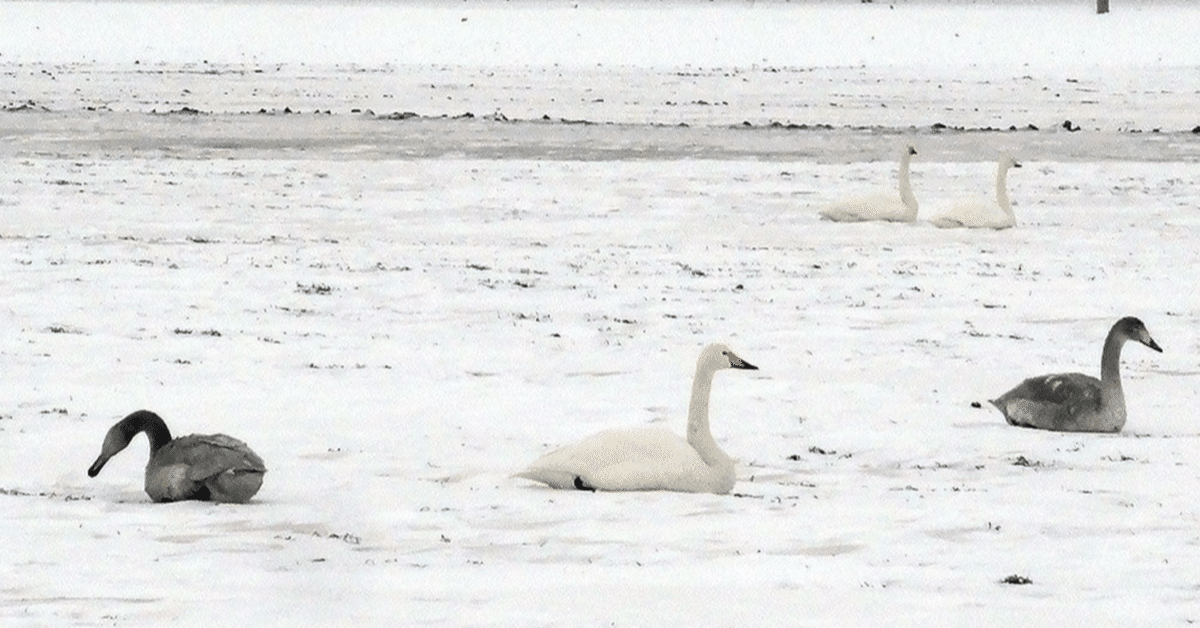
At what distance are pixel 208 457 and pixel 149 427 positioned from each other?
340 mm

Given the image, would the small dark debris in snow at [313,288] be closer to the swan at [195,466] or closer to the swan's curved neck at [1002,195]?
the swan at [195,466]

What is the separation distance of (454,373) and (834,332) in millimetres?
2662

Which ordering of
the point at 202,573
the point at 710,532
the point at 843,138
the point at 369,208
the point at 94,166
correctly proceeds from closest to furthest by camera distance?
1. the point at 202,573
2. the point at 710,532
3. the point at 369,208
4. the point at 94,166
5. the point at 843,138

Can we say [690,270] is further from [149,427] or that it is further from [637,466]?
[149,427]

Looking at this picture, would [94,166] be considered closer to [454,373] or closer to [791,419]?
[454,373]

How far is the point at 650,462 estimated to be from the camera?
8750 millimetres

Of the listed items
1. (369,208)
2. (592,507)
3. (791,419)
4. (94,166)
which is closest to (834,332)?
(791,419)

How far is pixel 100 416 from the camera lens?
10.4 m

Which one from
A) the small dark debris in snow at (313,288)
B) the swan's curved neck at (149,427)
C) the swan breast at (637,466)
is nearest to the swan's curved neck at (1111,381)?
the swan breast at (637,466)

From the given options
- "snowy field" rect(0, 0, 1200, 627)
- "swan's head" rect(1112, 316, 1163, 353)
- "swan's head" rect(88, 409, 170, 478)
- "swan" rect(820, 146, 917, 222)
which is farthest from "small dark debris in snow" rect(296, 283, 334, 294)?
"swan's head" rect(1112, 316, 1163, 353)

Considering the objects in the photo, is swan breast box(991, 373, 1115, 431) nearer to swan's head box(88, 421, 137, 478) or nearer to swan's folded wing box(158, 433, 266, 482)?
swan's folded wing box(158, 433, 266, 482)

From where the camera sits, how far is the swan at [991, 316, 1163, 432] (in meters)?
10.1

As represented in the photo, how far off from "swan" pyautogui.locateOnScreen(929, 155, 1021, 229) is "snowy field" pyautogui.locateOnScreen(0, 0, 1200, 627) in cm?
27

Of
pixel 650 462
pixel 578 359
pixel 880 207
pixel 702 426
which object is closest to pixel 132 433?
pixel 650 462
